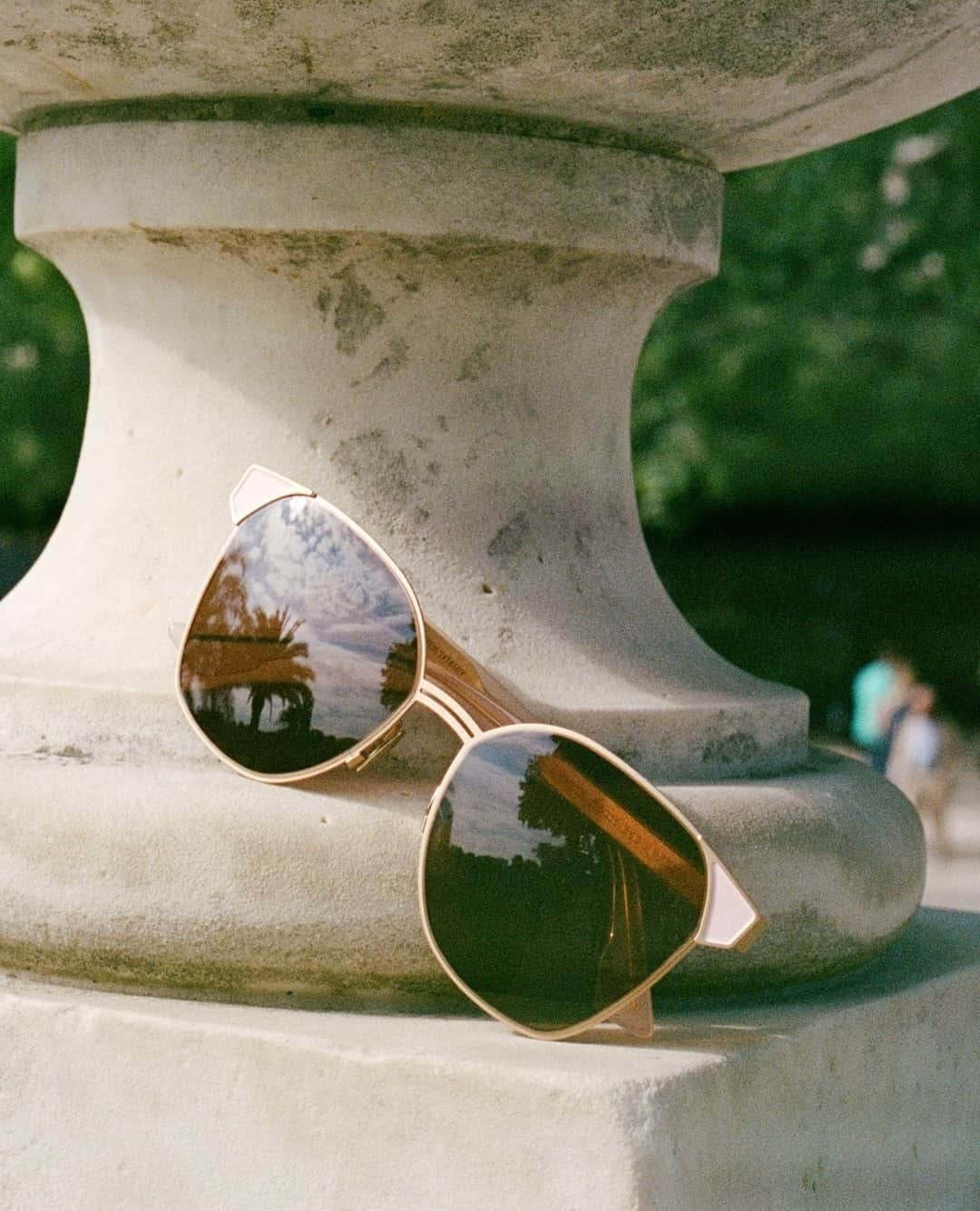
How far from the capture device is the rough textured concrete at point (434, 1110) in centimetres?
157

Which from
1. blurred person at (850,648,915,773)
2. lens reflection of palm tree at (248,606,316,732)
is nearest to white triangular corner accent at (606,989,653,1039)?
lens reflection of palm tree at (248,606,316,732)

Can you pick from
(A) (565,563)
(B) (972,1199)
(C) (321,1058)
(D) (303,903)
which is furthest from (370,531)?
(B) (972,1199)

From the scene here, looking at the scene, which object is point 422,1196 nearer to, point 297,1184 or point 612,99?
point 297,1184

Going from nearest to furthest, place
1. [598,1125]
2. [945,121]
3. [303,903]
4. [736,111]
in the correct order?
1. [598,1125]
2. [303,903]
3. [736,111]
4. [945,121]

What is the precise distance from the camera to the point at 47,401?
1312cm

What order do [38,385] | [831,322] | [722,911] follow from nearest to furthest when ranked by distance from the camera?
[722,911], [831,322], [38,385]

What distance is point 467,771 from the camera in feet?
5.54

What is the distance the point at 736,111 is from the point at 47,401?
11.6 m

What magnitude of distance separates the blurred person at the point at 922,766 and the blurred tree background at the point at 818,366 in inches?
116

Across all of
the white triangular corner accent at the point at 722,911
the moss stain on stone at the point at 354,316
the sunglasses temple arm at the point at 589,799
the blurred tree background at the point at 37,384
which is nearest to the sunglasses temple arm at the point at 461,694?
the sunglasses temple arm at the point at 589,799

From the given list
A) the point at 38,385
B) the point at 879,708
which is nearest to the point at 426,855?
the point at 879,708

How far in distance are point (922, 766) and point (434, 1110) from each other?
7355 mm

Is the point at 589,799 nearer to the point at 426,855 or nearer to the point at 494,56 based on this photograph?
the point at 426,855

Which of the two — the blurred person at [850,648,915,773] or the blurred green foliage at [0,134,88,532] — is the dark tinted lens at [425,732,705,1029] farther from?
the blurred green foliage at [0,134,88,532]
